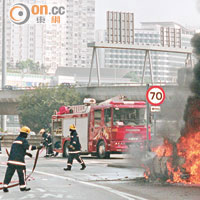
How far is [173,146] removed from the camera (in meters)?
16.6

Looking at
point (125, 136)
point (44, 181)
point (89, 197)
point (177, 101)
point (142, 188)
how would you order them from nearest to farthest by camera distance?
1. point (89, 197)
2. point (142, 188)
3. point (44, 181)
4. point (177, 101)
5. point (125, 136)

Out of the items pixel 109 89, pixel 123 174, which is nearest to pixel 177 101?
pixel 123 174

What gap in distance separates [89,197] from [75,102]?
61.3 m

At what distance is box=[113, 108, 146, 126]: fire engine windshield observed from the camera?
97.0ft

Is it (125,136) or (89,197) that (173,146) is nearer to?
(89,197)

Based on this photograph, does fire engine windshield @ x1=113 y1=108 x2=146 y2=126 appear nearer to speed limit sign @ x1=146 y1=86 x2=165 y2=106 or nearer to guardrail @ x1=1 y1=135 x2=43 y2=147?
speed limit sign @ x1=146 y1=86 x2=165 y2=106

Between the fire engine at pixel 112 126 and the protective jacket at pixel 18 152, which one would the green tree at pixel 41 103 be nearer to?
the fire engine at pixel 112 126

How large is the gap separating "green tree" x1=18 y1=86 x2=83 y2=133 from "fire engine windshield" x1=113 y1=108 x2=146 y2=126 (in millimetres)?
45042

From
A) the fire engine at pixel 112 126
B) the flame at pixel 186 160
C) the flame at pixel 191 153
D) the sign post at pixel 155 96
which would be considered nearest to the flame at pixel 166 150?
the flame at pixel 186 160

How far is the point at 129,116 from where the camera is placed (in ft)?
98.0

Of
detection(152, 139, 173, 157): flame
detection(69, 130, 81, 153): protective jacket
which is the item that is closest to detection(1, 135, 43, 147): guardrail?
detection(69, 130, 81, 153): protective jacket

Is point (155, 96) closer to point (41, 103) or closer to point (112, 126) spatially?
point (112, 126)

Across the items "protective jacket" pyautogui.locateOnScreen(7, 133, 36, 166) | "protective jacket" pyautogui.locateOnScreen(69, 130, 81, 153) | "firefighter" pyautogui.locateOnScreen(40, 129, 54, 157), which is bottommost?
"firefighter" pyautogui.locateOnScreen(40, 129, 54, 157)

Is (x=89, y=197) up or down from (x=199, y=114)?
down
